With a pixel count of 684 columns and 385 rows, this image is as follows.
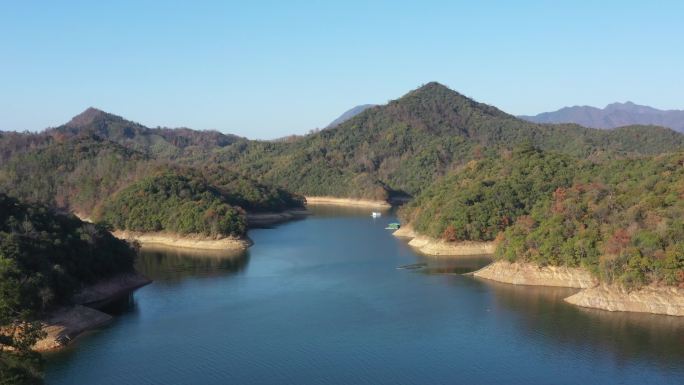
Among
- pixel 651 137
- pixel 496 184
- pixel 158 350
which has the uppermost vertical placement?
pixel 651 137

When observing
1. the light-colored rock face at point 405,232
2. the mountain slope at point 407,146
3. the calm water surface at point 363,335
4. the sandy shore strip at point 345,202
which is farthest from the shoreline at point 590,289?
the mountain slope at point 407,146

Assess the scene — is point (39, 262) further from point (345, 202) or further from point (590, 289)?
point (345, 202)

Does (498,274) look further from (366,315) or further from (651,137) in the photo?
(651,137)

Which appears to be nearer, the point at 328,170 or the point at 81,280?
the point at 81,280

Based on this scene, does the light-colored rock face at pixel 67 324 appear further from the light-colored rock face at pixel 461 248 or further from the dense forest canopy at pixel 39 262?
the light-colored rock face at pixel 461 248

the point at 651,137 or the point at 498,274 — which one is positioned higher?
the point at 651,137

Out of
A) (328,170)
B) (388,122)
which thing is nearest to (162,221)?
(328,170)

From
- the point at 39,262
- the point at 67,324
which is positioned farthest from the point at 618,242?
the point at 39,262

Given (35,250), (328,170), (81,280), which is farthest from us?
(328,170)
